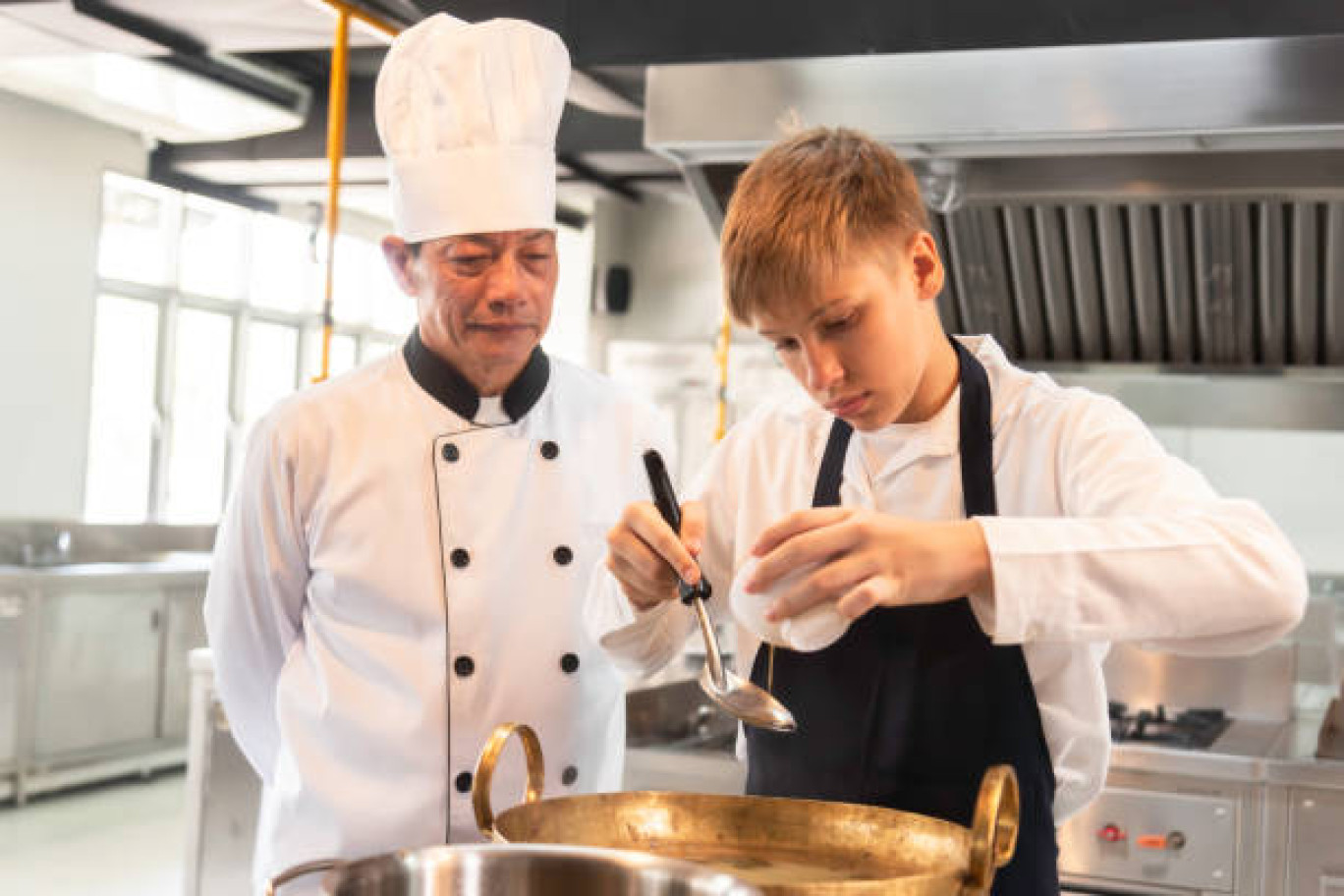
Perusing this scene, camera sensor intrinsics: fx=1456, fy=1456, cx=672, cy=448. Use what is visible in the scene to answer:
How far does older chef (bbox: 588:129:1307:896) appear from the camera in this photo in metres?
1.18

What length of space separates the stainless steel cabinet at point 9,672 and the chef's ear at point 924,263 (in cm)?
660

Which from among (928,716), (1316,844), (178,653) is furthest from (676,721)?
(178,653)

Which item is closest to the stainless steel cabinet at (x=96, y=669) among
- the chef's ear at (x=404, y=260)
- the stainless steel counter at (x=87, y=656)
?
the stainless steel counter at (x=87, y=656)

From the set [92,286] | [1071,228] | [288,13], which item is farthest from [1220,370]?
[92,286]

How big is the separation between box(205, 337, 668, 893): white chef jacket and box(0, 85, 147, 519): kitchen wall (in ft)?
22.4

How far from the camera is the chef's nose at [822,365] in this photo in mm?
1314

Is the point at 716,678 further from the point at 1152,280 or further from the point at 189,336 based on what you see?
the point at 189,336

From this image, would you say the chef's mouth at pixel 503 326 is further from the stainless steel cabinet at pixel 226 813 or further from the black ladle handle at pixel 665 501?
the stainless steel cabinet at pixel 226 813

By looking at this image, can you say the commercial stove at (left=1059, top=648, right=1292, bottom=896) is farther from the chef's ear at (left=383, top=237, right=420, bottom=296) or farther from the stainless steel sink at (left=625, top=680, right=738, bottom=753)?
the chef's ear at (left=383, top=237, right=420, bottom=296)

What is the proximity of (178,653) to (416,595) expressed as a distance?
21.7ft

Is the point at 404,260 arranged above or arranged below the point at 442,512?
above

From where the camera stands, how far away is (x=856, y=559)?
3.54 feet

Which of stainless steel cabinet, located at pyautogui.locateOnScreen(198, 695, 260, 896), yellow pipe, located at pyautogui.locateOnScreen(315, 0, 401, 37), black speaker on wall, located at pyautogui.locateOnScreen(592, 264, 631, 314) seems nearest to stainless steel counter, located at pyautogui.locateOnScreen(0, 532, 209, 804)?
black speaker on wall, located at pyautogui.locateOnScreen(592, 264, 631, 314)

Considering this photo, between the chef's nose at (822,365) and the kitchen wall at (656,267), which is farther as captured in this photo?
the kitchen wall at (656,267)
